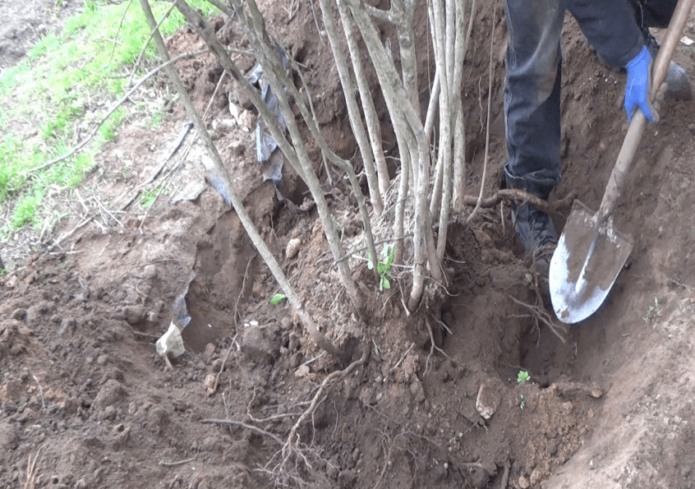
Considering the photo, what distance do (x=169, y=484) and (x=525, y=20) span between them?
217cm

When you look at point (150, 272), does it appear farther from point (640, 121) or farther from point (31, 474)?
point (640, 121)

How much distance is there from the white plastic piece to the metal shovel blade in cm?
158

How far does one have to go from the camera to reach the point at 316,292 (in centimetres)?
234

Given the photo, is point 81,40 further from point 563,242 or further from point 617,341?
point 617,341

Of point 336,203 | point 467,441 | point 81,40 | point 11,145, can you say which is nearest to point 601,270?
point 467,441

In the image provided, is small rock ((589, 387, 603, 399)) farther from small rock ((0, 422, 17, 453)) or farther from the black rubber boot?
small rock ((0, 422, 17, 453))

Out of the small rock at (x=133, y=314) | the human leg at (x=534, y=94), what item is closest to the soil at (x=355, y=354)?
the small rock at (x=133, y=314)

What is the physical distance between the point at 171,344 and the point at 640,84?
2125mm

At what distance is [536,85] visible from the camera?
7.84 ft

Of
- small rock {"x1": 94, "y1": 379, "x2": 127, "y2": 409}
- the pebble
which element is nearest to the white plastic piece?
the pebble

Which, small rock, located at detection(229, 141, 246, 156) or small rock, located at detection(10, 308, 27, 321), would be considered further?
small rock, located at detection(229, 141, 246, 156)

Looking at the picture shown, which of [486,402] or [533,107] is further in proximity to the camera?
[533,107]

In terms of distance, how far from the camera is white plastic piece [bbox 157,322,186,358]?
221cm

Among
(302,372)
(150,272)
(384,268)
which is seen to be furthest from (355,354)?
(150,272)
